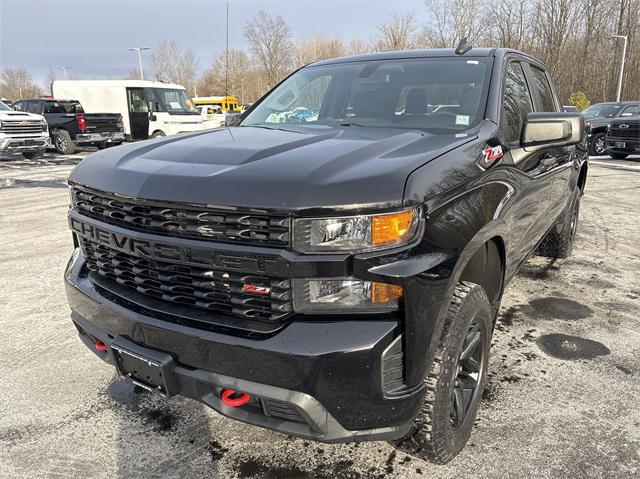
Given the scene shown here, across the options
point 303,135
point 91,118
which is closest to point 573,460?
point 303,135

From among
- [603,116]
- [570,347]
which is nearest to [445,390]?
[570,347]

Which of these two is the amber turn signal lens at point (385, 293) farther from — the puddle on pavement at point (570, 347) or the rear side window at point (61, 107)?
the rear side window at point (61, 107)

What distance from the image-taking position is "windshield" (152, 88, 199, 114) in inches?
677

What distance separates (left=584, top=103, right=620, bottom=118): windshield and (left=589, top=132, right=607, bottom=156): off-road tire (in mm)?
702

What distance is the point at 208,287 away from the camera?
1.83 m

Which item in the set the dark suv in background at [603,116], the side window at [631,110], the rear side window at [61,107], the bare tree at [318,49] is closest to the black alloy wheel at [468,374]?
the dark suv in background at [603,116]

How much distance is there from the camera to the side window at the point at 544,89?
3727mm

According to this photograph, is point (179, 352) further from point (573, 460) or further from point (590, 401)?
point (590, 401)

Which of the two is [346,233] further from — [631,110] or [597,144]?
[631,110]

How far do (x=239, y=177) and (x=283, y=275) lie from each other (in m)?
0.39

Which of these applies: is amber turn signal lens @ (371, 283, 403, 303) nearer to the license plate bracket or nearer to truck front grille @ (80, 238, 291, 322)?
truck front grille @ (80, 238, 291, 322)

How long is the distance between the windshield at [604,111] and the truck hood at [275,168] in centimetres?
1601

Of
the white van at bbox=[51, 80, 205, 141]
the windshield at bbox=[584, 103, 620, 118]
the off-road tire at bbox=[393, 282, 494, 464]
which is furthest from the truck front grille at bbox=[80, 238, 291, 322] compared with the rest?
the windshield at bbox=[584, 103, 620, 118]

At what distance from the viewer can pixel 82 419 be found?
101 inches
